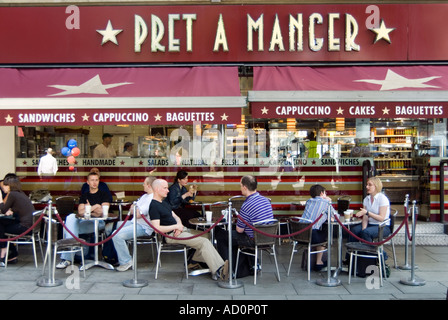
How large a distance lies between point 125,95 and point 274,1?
3427 millimetres

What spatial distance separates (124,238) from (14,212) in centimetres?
203

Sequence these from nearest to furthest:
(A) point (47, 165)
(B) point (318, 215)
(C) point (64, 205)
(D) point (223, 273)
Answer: (D) point (223, 273)
(B) point (318, 215)
(C) point (64, 205)
(A) point (47, 165)

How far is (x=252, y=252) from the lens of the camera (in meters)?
7.06

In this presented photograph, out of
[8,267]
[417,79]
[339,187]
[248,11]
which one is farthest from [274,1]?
[8,267]

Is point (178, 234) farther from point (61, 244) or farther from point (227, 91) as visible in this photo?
point (227, 91)

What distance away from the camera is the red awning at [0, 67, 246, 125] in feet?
24.1

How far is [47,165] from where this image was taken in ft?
32.7

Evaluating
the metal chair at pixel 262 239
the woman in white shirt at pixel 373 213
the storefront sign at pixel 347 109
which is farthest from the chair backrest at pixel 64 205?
the woman in white shirt at pixel 373 213

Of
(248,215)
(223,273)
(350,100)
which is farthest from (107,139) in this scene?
(350,100)

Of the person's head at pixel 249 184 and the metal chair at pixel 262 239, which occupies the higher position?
the person's head at pixel 249 184

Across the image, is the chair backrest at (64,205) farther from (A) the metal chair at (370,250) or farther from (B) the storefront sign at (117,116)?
(A) the metal chair at (370,250)

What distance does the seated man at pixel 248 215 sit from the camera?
653 centimetres

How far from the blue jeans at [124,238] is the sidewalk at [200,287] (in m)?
0.22

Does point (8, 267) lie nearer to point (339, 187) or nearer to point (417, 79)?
point (339, 187)
